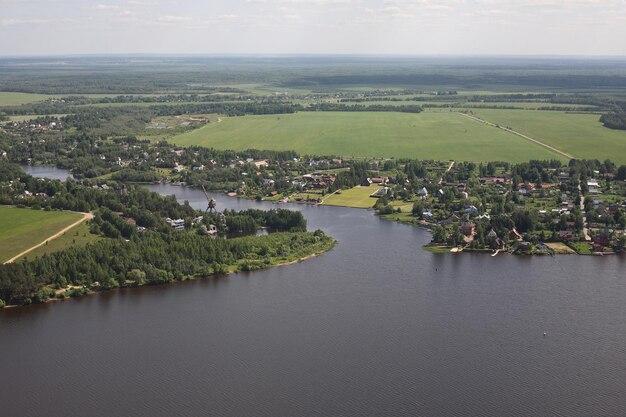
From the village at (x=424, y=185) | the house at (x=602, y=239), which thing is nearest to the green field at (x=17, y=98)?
the village at (x=424, y=185)

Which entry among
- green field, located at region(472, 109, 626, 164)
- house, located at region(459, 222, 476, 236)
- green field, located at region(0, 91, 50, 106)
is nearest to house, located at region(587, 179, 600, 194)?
green field, located at region(472, 109, 626, 164)

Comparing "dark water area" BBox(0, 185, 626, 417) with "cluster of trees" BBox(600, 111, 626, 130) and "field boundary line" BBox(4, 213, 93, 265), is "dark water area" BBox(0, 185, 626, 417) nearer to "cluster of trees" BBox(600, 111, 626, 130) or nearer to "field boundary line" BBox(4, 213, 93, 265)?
"field boundary line" BBox(4, 213, 93, 265)

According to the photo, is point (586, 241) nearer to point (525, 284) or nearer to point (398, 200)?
point (525, 284)

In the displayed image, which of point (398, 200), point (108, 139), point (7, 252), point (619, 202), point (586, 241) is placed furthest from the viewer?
point (108, 139)

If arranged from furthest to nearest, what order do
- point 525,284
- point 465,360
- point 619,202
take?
point 619,202, point 525,284, point 465,360

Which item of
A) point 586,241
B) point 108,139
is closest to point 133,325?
A: point 586,241

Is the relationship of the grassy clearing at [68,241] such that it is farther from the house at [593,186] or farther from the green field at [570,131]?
the green field at [570,131]

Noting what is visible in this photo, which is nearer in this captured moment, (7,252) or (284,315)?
(284,315)
